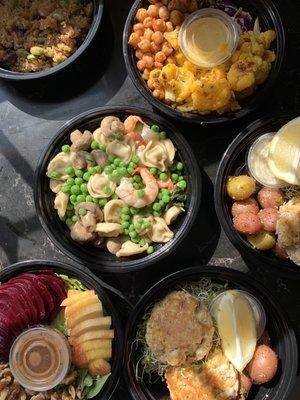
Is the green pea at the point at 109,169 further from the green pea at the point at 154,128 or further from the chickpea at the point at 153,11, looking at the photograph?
the chickpea at the point at 153,11

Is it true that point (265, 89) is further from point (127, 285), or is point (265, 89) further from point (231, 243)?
point (127, 285)

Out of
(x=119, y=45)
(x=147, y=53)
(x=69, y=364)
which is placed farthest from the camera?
(x=119, y=45)

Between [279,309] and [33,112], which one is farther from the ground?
[33,112]

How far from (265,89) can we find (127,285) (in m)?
1.28

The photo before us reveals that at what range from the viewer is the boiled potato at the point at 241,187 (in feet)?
11.0

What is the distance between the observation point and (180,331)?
3330mm

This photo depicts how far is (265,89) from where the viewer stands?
3391mm

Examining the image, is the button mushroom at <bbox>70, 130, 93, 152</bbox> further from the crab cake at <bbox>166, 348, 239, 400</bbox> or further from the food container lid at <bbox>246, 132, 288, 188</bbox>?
the crab cake at <bbox>166, 348, 239, 400</bbox>

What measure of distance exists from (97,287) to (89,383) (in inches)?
19.0

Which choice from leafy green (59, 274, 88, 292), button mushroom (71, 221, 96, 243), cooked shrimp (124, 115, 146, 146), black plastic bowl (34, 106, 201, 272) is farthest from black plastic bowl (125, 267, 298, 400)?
cooked shrimp (124, 115, 146, 146)

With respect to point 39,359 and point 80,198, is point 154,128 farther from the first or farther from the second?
point 39,359

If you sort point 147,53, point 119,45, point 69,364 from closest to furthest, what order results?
point 69,364 → point 147,53 → point 119,45

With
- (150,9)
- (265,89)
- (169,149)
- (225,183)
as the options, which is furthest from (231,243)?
(150,9)

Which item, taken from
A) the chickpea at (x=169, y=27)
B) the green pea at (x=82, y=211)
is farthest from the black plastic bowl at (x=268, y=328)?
the chickpea at (x=169, y=27)
